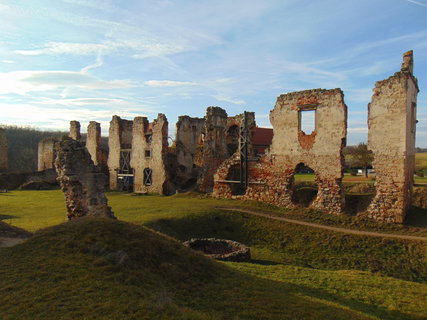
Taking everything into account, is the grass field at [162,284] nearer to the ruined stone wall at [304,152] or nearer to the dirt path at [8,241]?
the dirt path at [8,241]

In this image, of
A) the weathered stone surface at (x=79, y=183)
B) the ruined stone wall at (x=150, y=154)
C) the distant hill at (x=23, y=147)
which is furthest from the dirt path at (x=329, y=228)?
the distant hill at (x=23, y=147)

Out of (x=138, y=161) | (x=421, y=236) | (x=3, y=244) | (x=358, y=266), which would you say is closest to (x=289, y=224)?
(x=358, y=266)

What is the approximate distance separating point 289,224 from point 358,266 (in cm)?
426

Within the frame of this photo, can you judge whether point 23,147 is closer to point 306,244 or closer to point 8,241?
point 8,241

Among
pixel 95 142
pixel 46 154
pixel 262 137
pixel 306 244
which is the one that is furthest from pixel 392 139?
pixel 46 154

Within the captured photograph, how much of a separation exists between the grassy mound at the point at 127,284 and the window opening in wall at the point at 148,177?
1864 cm

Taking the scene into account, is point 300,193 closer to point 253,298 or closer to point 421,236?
point 421,236

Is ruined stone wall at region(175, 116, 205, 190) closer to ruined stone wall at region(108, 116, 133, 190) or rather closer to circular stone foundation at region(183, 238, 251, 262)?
ruined stone wall at region(108, 116, 133, 190)

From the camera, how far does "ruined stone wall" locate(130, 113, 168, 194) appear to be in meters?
26.0

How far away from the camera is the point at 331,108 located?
17.6 metres

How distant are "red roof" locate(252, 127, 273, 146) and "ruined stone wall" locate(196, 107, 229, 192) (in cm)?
1957

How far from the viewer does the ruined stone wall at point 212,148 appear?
24.3 m

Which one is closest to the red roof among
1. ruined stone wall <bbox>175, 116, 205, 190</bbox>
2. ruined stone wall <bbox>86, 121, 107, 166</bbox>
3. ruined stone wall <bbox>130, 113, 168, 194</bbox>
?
ruined stone wall <bbox>175, 116, 205, 190</bbox>

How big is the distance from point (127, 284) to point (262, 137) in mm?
41988
